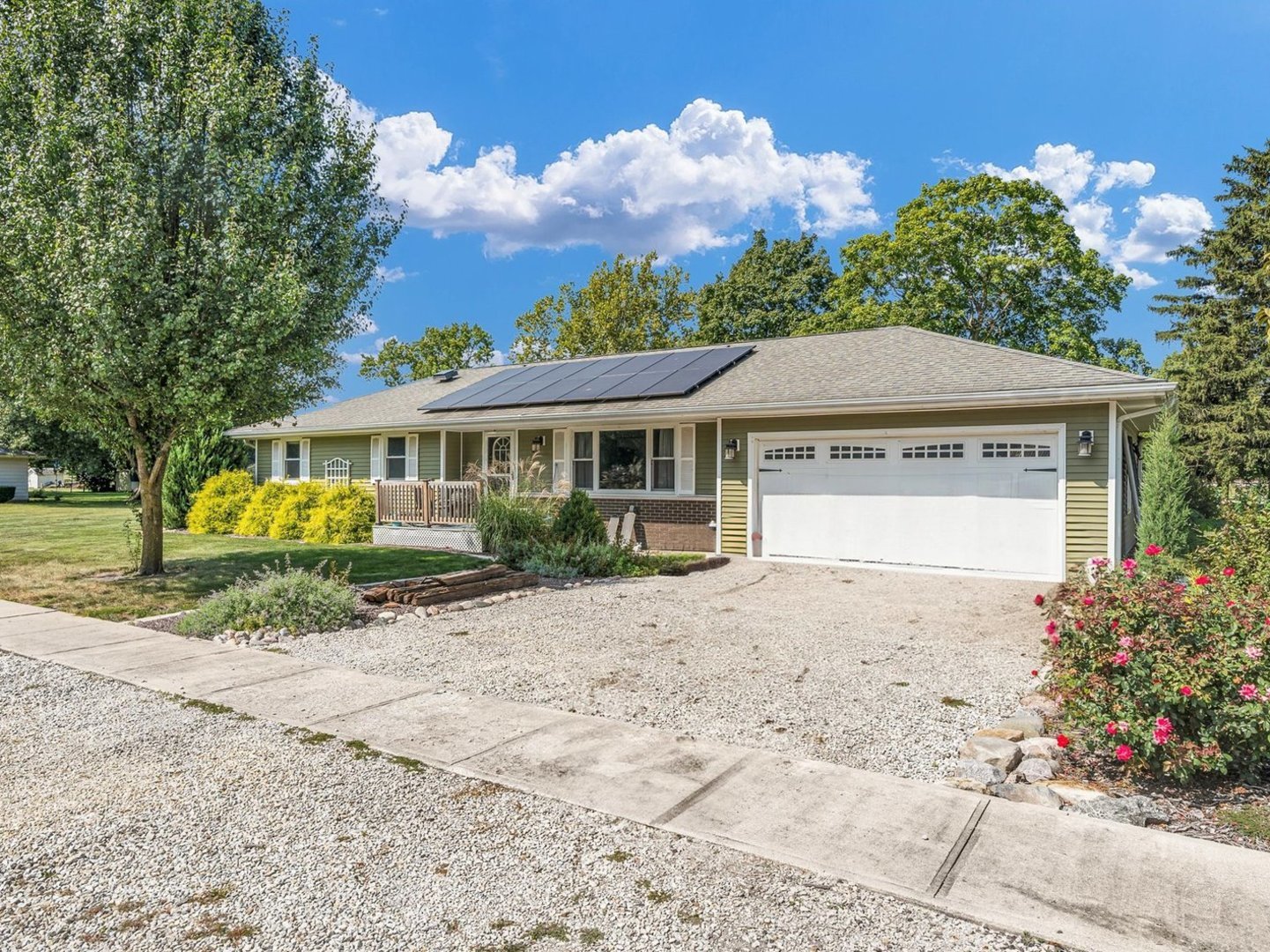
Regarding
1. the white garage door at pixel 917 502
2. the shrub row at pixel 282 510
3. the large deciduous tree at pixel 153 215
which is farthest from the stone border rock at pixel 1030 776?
the shrub row at pixel 282 510

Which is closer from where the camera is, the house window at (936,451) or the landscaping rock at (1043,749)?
the landscaping rock at (1043,749)

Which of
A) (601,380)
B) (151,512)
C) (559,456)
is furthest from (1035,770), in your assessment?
(601,380)

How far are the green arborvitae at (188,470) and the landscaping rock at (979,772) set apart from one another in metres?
20.3

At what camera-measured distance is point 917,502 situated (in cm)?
1155

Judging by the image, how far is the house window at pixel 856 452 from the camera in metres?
11.9

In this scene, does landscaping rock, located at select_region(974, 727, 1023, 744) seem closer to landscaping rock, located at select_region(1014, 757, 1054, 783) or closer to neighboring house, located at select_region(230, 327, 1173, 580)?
landscaping rock, located at select_region(1014, 757, 1054, 783)

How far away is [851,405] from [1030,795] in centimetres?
851

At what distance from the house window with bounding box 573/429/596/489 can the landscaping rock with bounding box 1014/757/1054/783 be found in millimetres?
11730

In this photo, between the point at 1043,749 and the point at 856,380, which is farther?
the point at 856,380

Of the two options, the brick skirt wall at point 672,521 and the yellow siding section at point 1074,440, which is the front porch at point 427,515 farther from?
the yellow siding section at point 1074,440

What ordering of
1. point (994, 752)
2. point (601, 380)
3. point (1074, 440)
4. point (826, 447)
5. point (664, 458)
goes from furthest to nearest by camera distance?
point (601, 380)
point (664, 458)
point (826, 447)
point (1074, 440)
point (994, 752)

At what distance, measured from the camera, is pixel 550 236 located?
2945 centimetres

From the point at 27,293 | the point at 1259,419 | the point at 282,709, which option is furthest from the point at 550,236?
the point at 282,709

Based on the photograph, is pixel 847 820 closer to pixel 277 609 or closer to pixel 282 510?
pixel 277 609
